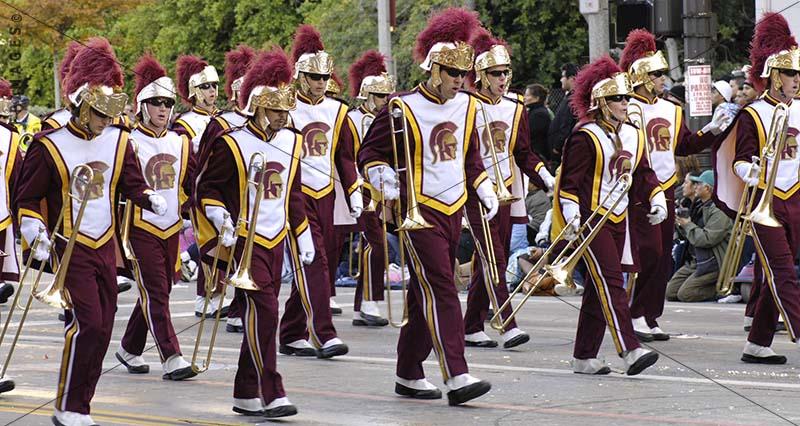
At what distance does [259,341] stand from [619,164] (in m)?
2.96

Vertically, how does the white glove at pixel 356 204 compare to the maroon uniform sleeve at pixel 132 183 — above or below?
below

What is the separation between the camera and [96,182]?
30.5 ft

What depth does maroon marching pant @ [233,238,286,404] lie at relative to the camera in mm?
9211

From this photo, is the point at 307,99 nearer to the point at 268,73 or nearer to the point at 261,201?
the point at 268,73

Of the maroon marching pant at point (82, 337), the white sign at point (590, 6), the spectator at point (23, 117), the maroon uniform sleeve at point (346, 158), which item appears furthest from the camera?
the spectator at point (23, 117)

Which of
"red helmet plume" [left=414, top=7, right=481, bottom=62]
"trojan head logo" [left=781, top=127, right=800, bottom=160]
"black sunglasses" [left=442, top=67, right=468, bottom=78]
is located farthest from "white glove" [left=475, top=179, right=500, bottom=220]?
"trojan head logo" [left=781, top=127, right=800, bottom=160]

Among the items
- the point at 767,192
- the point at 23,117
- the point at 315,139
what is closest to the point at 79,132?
the point at 315,139

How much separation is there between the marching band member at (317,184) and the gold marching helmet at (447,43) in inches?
84.9

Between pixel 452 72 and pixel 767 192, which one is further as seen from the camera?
pixel 767 192

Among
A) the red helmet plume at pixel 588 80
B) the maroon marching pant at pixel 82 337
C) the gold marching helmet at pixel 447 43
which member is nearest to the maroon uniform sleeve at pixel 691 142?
the red helmet plume at pixel 588 80

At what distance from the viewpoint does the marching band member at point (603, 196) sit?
10.6m

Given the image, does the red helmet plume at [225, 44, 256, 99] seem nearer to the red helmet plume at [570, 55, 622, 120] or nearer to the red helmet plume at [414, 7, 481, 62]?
the red helmet plume at [570, 55, 622, 120]

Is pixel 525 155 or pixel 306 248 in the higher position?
pixel 525 155

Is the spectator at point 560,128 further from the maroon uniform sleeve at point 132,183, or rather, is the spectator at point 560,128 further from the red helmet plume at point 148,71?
the maroon uniform sleeve at point 132,183
